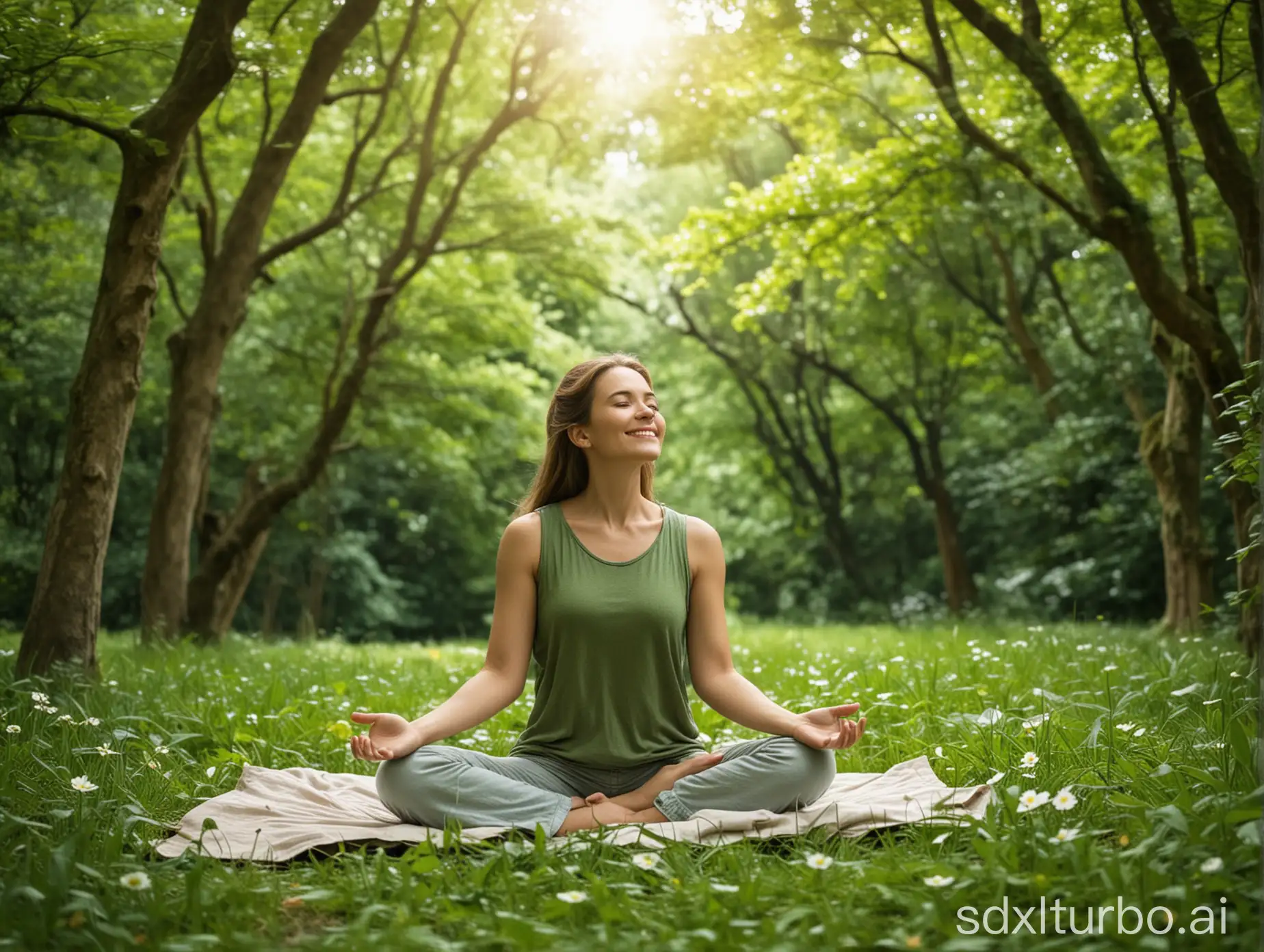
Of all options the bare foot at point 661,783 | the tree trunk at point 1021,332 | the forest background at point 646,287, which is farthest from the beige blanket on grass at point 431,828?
the tree trunk at point 1021,332

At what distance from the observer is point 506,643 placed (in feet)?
13.6

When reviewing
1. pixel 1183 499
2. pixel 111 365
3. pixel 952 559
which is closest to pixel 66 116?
pixel 111 365

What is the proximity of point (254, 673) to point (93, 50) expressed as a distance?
12.9 ft

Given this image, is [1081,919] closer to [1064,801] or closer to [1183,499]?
[1064,801]

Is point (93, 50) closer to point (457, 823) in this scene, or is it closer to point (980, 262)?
point (457, 823)

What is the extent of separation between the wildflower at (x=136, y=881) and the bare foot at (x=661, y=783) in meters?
1.49

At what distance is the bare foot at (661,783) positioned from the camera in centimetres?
398

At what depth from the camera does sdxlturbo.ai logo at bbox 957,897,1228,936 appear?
249 centimetres

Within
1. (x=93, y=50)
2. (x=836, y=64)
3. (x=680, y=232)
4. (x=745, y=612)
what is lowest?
(x=745, y=612)

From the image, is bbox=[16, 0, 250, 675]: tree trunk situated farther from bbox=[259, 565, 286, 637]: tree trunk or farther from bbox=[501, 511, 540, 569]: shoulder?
bbox=[259, 565, 286, 637]: tree trunk

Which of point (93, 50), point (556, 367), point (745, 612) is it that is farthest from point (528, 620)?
point (745, 612)

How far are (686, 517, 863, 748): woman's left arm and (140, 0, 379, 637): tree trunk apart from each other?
615 centimetres

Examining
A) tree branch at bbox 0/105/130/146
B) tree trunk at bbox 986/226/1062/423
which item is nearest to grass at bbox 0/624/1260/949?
tree branch at bbox 0/105/130/146

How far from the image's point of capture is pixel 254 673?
7660 mm
